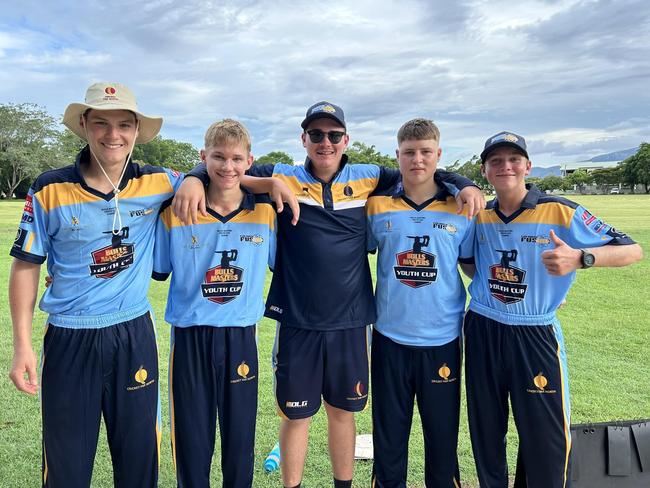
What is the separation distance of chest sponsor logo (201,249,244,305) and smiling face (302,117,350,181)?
0.88 m

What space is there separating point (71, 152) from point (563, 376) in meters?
68.7

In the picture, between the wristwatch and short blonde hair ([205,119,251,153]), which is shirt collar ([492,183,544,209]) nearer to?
the wristwatch

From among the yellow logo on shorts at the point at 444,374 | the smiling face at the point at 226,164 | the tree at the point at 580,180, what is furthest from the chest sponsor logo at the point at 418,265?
the tree at the point at 580,180

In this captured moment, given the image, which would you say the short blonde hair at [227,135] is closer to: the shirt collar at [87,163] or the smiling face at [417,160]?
the shirt collar at [87,163]

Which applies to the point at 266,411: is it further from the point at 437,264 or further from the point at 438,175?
the point at 438,175

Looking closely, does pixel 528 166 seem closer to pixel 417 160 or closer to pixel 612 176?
pixel 417 160

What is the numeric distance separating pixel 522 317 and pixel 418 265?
751 mm

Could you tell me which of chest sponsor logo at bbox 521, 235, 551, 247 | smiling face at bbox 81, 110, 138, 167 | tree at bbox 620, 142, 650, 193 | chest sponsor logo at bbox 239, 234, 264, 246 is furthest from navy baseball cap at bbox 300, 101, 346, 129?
tree at bbox 620, 142, 650, 193

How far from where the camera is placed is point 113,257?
306cm

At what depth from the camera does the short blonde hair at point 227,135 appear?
328 cm

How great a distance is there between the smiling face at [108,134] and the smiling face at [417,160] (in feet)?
6.02

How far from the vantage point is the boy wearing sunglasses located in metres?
3.50

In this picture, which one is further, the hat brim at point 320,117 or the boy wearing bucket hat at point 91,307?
the hat brim at point 320,117

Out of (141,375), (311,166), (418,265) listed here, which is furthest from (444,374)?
(141,375)
